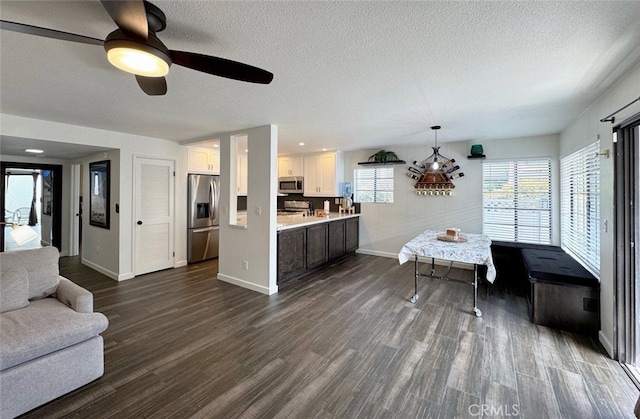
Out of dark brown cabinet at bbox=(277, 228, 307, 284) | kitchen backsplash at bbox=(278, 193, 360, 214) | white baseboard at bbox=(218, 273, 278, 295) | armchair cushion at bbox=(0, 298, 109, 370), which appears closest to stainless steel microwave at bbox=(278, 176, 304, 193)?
kitchen backsplash at bbox=(278, 193, 360, 214)

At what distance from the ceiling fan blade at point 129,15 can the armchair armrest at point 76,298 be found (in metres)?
1.99

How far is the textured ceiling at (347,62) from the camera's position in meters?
1.46

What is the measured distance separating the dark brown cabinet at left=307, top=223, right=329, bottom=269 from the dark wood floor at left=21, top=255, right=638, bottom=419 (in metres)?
0.99

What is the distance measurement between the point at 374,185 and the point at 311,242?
2269mm

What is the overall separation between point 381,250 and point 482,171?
2.51m

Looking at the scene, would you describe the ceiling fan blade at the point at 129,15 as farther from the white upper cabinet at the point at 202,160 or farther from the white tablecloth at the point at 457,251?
the white upper cabinet at the point at 202,160

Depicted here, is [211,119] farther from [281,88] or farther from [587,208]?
[587,208]

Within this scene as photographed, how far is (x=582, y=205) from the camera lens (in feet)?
11.2

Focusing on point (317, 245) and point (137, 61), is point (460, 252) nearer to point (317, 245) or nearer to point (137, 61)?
point (317, 245)

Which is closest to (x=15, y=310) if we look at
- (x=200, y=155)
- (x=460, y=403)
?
(x=460, y=403)

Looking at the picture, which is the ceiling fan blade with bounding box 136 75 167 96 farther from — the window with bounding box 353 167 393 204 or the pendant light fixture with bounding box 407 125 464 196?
the window with bounding box 353 167 393 204

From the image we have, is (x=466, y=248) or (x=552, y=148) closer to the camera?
(x=466, y=248)

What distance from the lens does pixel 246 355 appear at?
2.41 meters

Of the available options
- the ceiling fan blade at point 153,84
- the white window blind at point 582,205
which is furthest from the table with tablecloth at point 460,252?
the ceiling fan blade at point 153,84
